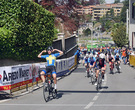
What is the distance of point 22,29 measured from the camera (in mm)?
22078

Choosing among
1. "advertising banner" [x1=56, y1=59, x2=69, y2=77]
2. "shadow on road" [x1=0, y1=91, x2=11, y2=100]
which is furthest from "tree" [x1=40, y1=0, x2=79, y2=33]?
Result: "shadow on road" [x1=0, y1=91, x2=11, y2=100]

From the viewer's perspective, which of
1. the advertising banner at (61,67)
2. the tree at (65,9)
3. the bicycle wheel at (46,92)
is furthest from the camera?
the tree at (65,9)

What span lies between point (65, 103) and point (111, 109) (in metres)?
2.09

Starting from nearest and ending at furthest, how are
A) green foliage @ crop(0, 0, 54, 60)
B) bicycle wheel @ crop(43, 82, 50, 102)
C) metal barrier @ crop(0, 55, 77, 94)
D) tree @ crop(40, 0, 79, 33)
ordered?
bicycle wheel @ crop(43, 82, 50, 102), metal barrier @ crop(0, 55, 77, 94), green foliage @ crop(0, 0, 54, 60), tree @ crop(40, 0, 79, 33)

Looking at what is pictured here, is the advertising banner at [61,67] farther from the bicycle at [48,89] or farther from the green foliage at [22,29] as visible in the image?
the bicycle at [48,89]

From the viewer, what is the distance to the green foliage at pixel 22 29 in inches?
832

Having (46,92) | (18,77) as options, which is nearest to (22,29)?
(18,77)

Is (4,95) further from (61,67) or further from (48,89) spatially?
(61,67)

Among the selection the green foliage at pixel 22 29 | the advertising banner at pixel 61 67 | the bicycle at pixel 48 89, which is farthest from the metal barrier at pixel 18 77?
the advertising banner at pixel 61 67

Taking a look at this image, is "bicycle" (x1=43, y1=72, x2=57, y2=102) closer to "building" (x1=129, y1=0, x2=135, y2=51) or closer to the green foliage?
the green foliage

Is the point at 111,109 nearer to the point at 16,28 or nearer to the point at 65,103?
the point at 65,103

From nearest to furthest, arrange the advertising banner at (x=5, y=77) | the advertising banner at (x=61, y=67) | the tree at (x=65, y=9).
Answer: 1. the advertising banner at (x=5, y=77)
2. the advertising banner at (x=61, y=67)
3. the tree at (x=65, y=9)

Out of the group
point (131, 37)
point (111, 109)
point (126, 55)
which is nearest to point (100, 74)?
point (111, 109)

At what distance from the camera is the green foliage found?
21.1 metres
